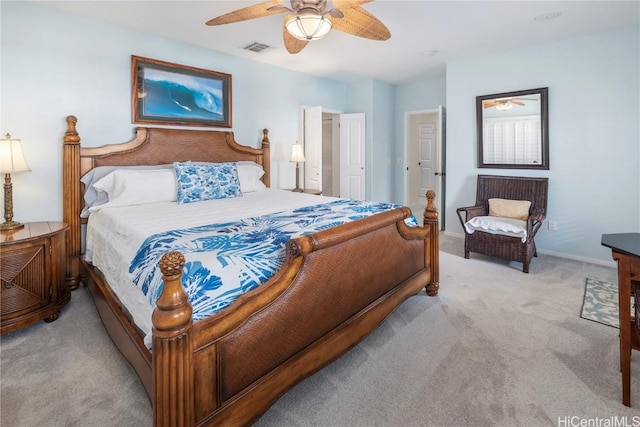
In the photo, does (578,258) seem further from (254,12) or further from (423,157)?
(423,157)

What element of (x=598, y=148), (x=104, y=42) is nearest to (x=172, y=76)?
(x=104, y=42)

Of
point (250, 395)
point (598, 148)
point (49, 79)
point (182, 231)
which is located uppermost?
point (49, 79)

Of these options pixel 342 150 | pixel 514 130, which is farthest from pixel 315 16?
pixel 342 150

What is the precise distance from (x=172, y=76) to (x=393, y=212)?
2941mm

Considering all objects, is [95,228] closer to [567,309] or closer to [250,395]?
[250,395]

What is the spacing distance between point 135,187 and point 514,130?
430 cm

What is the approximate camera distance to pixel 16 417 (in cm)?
158

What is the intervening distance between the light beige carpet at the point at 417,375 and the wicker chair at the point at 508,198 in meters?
0.86

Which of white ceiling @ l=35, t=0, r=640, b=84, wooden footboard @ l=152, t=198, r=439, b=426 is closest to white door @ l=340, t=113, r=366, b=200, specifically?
white ceiling @ l=35, t=0, r=640, b=84

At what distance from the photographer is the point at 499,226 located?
365cm

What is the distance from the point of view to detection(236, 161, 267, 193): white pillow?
3.80 m

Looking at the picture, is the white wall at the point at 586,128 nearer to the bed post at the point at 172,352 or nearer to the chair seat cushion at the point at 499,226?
the chair seat cushion at the point at 499,226

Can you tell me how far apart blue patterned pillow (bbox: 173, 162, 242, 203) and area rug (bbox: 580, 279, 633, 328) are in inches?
124

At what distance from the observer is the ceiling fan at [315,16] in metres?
2.25
